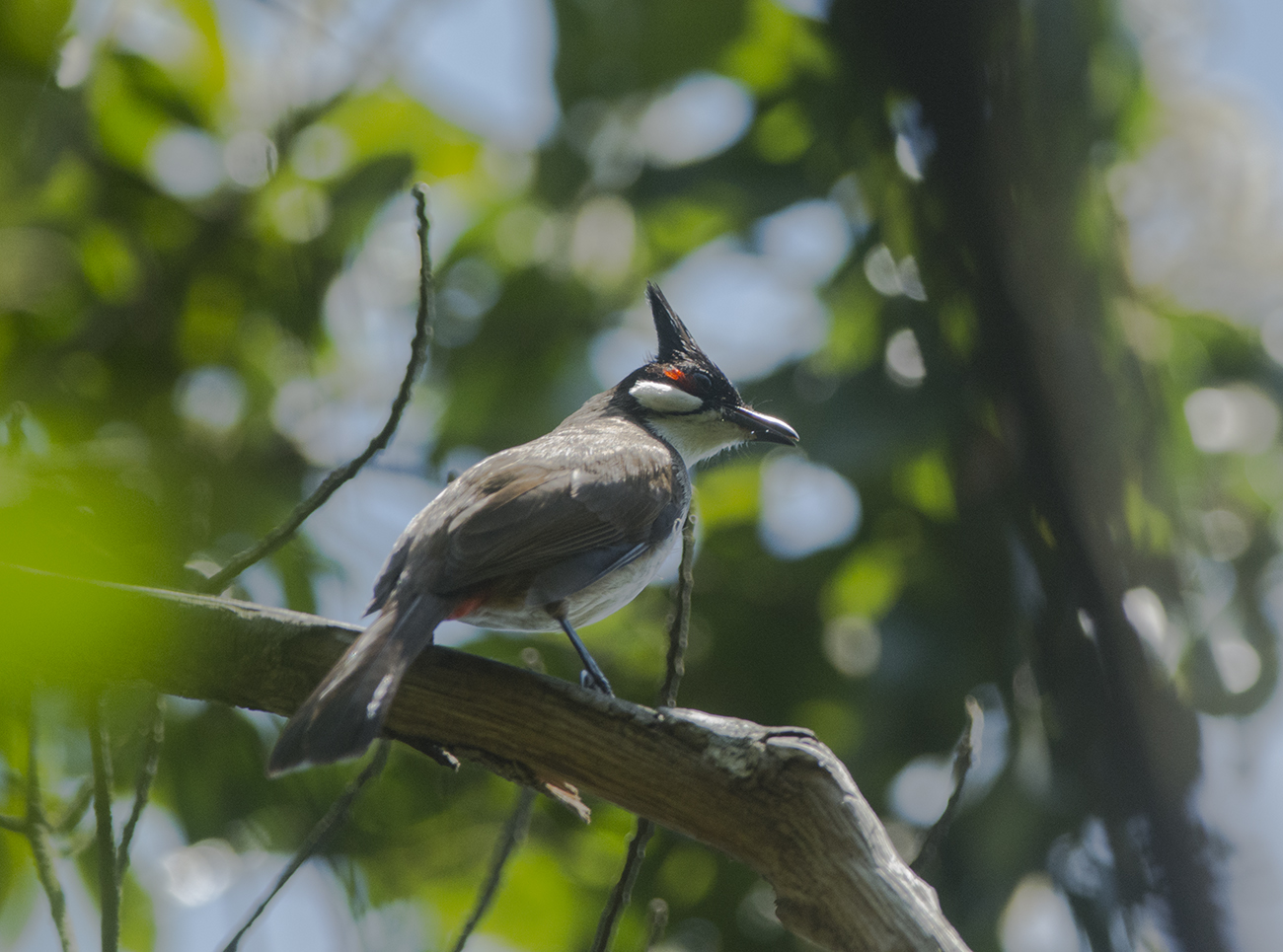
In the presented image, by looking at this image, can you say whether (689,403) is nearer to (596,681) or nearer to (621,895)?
(596,681)

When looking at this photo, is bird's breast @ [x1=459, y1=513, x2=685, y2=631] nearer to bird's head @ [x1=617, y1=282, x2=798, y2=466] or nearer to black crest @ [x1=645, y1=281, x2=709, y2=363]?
bird's head @ [x1=617, y1=282, x2=798, y2=466]

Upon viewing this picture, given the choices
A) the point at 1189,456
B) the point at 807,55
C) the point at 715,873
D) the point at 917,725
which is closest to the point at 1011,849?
the point at 917,725

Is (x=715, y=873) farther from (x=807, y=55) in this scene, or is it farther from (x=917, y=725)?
(x=807, y=55)

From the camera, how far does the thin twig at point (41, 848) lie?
2066 millimetres

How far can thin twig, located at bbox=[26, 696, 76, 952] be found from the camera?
81.4 inches

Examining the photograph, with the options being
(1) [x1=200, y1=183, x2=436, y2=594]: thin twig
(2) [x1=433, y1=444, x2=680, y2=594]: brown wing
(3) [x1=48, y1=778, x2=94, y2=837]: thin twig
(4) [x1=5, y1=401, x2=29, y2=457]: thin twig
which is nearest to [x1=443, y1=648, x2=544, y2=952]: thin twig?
(2) [x1=433, y1=444, x2=680, y2=594]: brown wing

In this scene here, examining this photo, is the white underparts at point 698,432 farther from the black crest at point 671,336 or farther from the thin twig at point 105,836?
the thin twig at point 105,836

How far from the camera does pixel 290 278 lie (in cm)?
448

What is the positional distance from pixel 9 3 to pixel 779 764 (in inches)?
125

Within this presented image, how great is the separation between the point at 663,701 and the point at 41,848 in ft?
3.78

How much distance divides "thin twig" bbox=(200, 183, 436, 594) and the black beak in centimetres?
163

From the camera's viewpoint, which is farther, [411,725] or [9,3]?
[9,3]

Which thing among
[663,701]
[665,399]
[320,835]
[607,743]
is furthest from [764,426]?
[320,835]

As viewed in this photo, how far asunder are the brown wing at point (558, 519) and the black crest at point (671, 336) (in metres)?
0.86
